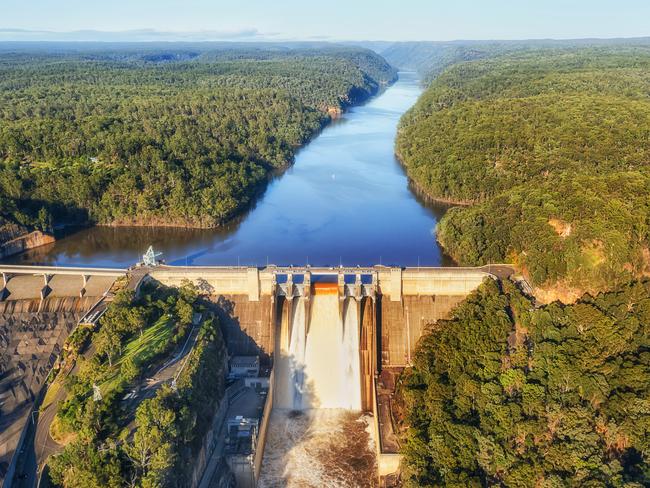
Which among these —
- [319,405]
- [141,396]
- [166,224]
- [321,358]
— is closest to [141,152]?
[166,224]

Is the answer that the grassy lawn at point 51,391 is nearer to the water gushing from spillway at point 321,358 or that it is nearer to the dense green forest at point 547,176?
the water gushing from spillway at point 321,358

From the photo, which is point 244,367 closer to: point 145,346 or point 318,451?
point 145,346

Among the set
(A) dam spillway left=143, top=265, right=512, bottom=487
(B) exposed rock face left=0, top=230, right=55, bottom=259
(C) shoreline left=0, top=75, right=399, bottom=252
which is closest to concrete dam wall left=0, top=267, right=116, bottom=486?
(A) dam spillway left=143, top=265, right=512, bottom=487

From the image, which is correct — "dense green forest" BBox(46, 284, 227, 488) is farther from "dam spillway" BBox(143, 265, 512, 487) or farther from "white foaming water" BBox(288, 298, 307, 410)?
"white foaming water" BBox(288, 298, 307, 410)

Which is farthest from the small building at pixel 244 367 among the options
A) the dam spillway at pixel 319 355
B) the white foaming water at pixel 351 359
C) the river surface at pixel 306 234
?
the river surface at pixel 306 234

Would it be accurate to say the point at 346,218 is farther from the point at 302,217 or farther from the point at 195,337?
the point at 195,337

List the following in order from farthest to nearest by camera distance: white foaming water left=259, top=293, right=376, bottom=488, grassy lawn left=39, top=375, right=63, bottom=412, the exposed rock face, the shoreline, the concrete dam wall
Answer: the shoreline
the exposed rock face
white foaming water left=259, top=293, right=376, bottom=488
grassy lawn left=39, top=375, right=63, bottom=412
the concrete dam wall
